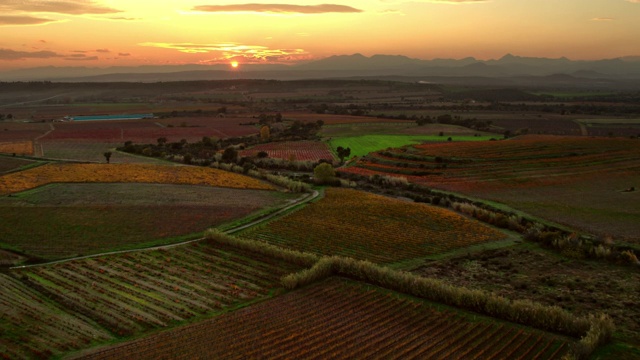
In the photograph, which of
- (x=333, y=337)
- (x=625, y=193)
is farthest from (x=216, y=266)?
(x=625, y=193)

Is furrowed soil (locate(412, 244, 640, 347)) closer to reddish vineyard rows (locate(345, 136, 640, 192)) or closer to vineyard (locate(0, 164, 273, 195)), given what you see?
reddish vineyard rows (locate(345, 136, 640, 192))

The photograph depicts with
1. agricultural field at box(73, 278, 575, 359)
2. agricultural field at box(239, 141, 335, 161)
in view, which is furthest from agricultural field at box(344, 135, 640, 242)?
agricultural field at box(73, 278, 575, 359)

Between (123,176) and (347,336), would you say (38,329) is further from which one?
(123,176)

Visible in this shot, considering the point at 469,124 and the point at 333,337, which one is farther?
the point at 469,124

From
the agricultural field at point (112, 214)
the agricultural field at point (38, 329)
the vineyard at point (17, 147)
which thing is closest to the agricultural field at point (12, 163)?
the vineyard at point (17, 147)

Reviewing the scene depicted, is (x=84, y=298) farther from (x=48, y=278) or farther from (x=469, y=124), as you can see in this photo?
(x=469, y=124)
